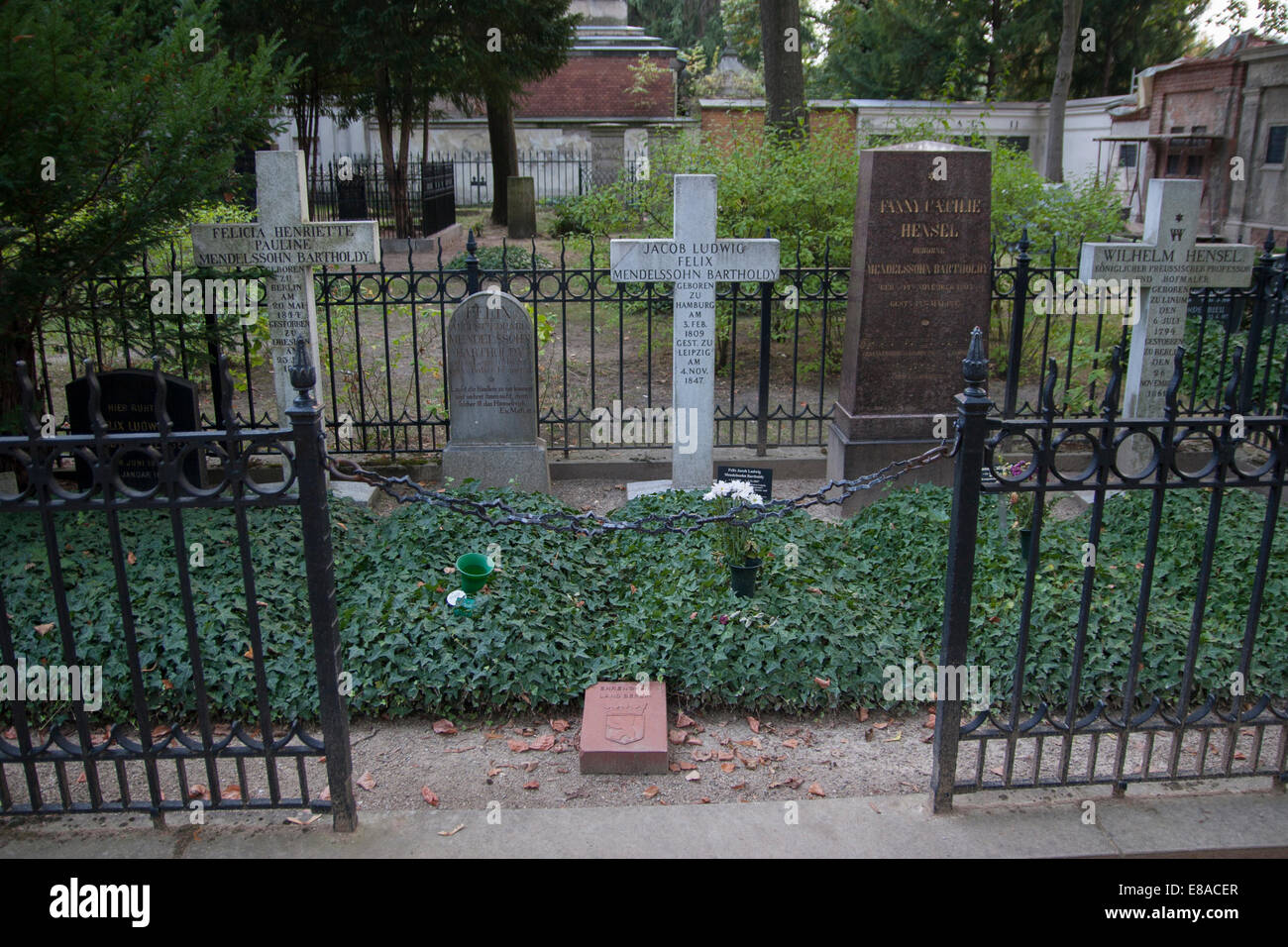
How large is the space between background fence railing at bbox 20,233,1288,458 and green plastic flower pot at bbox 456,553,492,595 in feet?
8.44

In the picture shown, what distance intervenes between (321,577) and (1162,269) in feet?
21.8

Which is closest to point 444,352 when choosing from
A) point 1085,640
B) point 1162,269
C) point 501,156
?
point 1085,640

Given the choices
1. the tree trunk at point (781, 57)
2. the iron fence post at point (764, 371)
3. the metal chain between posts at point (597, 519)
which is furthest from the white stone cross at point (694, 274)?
the tree trunk at point (781, 57)

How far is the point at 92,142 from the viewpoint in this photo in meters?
5.34

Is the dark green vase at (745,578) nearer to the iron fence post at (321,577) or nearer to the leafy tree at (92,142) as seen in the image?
the iron fence post at (321,577)

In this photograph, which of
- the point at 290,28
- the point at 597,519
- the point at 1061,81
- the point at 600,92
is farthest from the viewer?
the point at 600,92

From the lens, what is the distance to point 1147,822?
343cm

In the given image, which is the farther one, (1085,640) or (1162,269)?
(1162,269)

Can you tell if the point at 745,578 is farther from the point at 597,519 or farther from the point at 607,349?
the point at 607,349

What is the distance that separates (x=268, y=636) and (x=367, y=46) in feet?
52.2

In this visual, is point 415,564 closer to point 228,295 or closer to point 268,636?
point 268,636

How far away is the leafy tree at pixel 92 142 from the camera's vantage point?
507 cm

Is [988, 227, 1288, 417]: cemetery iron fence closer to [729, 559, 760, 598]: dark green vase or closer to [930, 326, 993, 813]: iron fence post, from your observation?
[729, 559, 760, 598]: dark green vase

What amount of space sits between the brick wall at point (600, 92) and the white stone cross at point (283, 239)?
2831 cm
